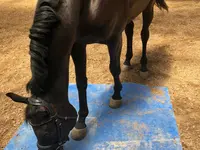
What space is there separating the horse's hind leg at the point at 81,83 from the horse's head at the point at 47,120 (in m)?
0.57

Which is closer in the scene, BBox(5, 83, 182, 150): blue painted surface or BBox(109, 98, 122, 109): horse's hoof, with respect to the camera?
BBox(5, 83, 182, 150): blue painted surface

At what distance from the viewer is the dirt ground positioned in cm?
245

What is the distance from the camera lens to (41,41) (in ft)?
4.03

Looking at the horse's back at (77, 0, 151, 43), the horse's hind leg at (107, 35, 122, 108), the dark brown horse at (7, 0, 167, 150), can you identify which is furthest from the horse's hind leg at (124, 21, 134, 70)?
the dark brown horse at (7, 0, 167, 150)

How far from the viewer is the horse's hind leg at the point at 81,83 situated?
1916 mm

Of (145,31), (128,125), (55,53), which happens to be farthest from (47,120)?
(145,31)

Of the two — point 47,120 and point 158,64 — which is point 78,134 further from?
point 158,64

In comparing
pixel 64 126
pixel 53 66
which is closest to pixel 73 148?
pixel 64 126

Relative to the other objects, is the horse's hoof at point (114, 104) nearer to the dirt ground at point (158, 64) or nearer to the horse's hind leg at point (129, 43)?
the dirt ground at point (158, 64)

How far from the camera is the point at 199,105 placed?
2.57 metres

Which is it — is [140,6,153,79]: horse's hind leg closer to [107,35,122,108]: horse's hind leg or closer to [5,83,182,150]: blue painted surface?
[5,83,182,150]: blue painted surface

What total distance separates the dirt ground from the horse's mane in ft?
4.31

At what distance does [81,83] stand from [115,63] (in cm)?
40

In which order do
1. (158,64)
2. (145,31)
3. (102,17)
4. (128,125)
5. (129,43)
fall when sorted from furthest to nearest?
1. (158,64)
2. (129,43)
3. (145,31)
4. (128,125)
5. (102,17)
